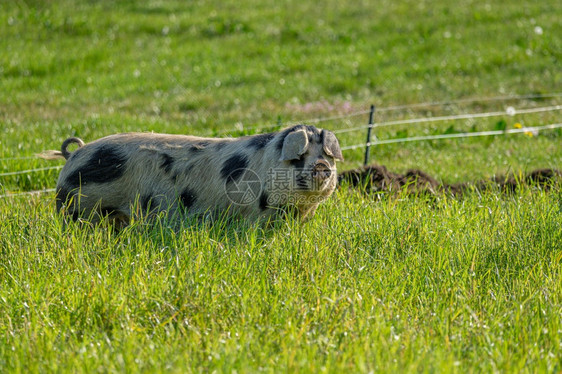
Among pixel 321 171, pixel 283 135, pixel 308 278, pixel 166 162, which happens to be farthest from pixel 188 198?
pixel 308 278

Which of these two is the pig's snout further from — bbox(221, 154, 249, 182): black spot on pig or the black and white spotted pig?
bbox(221, 154, 249, 182): black spot on pig

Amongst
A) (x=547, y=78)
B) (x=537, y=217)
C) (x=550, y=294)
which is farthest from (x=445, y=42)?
(x=550, y=294)

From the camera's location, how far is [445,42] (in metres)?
17.6

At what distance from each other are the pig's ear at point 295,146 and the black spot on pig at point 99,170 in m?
1.43

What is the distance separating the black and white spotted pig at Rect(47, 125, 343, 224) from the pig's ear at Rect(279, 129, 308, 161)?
0.18m

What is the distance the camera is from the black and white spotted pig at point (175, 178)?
18.2 feet

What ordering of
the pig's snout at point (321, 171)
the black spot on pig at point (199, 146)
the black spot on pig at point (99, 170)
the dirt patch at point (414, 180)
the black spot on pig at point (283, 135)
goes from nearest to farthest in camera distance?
the pig's snout at point (321, 171), the black spot on pig at point (283, 135), the black spot on pig at point (99, 170), the black spot on pig at point (199, 146), the dirt patch at point (414, 180)

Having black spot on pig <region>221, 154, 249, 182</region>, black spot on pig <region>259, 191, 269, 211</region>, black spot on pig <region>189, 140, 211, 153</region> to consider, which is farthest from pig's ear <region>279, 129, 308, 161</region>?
black spot on pig <region>189, 140, 211, 153</region>

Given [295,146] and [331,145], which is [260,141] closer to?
[295,146]

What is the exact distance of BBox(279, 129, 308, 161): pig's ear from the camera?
5.23 m

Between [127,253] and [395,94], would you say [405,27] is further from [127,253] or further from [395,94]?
[127,253]

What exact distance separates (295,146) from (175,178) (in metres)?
1.15

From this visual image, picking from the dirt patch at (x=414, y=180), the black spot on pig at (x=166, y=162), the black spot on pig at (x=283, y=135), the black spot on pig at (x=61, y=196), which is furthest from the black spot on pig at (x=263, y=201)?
the dirt patch at (x=414, y=180)

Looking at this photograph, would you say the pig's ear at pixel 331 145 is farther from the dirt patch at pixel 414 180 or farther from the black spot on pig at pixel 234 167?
the dirt patch at pixel 414 180
